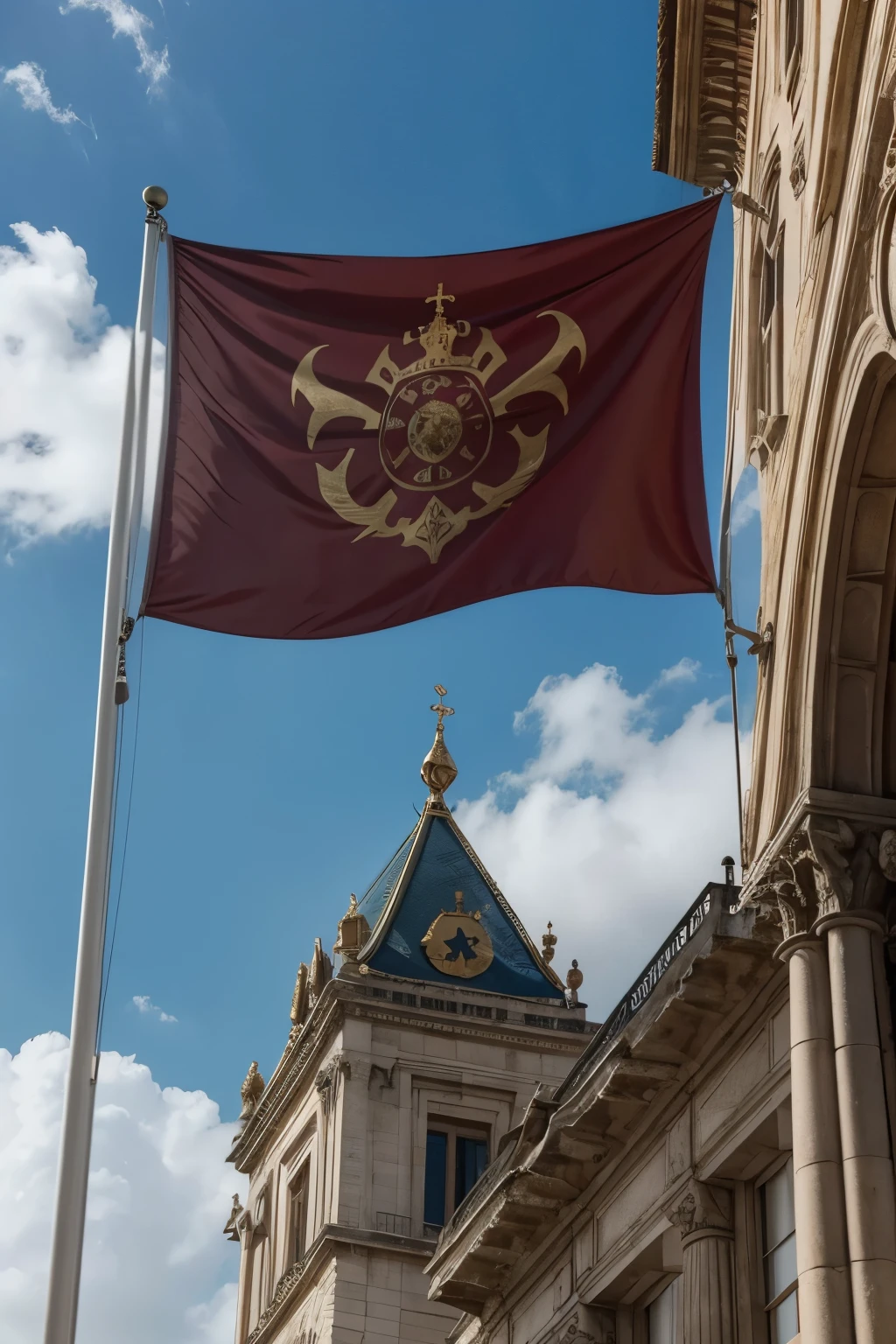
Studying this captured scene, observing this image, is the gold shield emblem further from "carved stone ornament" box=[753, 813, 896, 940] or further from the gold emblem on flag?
"carved stone ornament" box=[753, 813, 896, 940]

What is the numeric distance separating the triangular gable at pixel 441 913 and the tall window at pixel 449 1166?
14.0 feet

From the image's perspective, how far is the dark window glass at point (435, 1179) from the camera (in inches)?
1988

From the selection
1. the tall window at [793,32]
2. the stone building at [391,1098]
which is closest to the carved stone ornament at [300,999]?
the stone building at [391,1098]

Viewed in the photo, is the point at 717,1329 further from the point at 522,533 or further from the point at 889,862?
the point at 522,533

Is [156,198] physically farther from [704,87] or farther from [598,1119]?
[598,1119]

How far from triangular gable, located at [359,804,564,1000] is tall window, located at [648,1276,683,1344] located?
2644 centimetres

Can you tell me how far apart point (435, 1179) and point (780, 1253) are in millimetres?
28511

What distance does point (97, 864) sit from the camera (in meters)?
17.8

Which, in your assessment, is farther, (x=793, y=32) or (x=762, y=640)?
(x=793, y=32)

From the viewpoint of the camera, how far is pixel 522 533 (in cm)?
2131

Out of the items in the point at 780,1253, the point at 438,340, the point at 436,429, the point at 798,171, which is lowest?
the point at 780,1253

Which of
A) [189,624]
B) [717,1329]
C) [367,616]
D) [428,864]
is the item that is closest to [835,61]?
[367,616]

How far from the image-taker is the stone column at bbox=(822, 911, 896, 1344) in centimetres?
1719

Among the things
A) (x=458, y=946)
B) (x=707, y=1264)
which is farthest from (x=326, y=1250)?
(x=707, y=1264)
